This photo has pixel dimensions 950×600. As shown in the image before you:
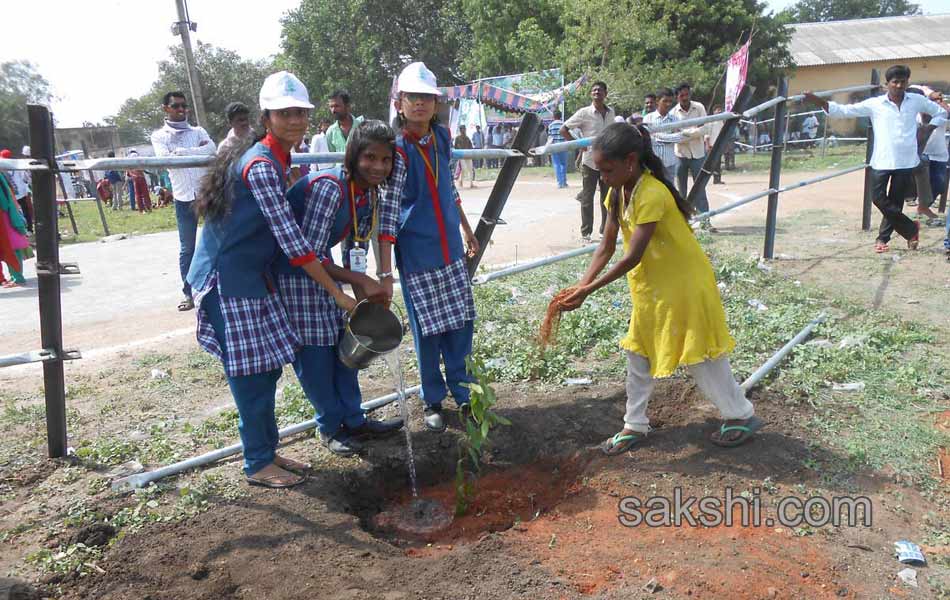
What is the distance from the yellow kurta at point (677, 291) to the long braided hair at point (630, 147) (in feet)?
0.14

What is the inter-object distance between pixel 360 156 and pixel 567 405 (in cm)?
179

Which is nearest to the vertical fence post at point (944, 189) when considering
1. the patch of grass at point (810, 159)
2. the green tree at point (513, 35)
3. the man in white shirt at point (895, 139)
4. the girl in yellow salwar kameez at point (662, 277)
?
the man in white shirt at point (895, 139)

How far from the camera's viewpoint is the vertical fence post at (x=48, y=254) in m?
2.92

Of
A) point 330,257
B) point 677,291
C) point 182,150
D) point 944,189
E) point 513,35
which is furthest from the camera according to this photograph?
point 513,35

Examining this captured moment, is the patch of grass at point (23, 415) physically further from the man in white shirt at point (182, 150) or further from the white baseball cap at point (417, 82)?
the white baseball cap at point (417, 82)

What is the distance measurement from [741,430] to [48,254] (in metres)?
3.25

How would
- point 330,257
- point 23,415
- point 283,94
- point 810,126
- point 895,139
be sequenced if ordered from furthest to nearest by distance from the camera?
point 810,126 < point 895,139 < point 23,415 < point 330,257 < point 283,94

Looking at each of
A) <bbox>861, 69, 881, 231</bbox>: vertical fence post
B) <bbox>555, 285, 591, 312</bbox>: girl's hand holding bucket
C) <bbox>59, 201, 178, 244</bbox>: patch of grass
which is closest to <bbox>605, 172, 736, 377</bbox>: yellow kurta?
<bbox>555, 285, 591, 312</bbox>: girl's hand holding bucket

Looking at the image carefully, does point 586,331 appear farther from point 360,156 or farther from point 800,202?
point 800,202

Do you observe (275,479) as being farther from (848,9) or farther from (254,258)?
(848,9)

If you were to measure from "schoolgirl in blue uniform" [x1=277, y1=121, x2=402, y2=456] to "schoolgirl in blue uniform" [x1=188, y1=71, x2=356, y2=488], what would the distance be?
0.10m

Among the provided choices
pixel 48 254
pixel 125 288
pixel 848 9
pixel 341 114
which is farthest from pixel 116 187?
pixel 848 9

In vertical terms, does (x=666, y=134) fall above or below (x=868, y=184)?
above

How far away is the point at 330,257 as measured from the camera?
3.11 metres
